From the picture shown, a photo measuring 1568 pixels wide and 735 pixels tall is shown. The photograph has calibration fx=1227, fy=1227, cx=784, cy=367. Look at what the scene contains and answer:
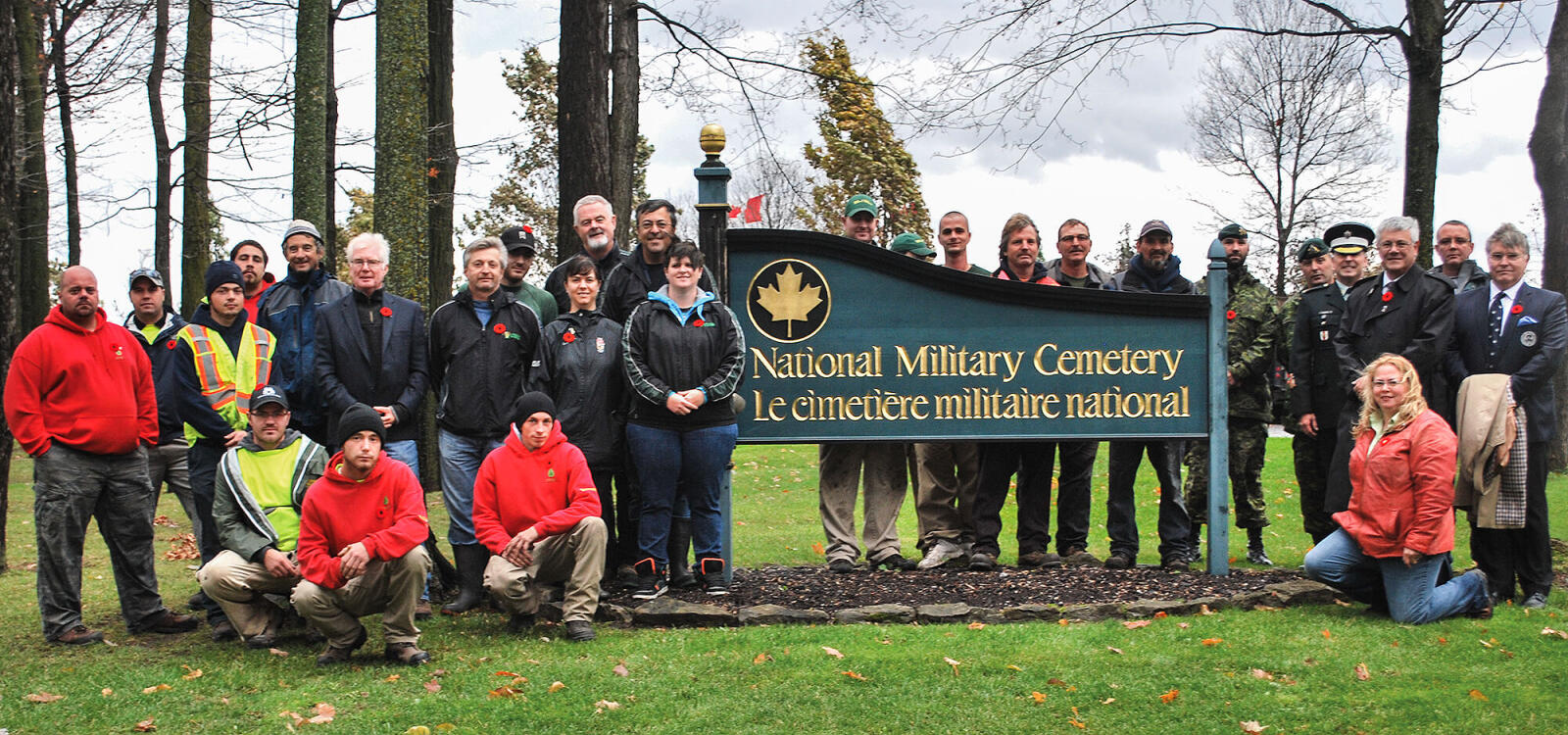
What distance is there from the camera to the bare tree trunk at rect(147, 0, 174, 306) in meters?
20.0

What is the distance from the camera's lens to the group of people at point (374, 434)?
582 centimetres

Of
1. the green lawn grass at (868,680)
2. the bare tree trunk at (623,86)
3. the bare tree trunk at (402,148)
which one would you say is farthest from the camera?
the bare tree trunk at (623,86)

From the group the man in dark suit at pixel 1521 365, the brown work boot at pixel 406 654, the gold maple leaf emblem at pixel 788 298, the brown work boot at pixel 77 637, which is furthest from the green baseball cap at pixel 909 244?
the brown work boot at pixel 77 637

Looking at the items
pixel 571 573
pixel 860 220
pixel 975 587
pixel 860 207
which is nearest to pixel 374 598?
pixel 571 573

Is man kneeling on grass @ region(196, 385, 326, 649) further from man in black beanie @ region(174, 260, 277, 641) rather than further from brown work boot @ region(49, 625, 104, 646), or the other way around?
brown work boot @ region(49, 625, 104, 646)

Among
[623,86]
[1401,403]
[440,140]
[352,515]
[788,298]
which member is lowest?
[352,515]

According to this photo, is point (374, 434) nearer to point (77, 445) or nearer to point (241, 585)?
point (241, 585)

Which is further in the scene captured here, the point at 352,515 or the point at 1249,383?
the point at 1249,383

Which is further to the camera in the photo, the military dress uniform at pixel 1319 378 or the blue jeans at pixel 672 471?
the military dress uniform at pixel 1319 378

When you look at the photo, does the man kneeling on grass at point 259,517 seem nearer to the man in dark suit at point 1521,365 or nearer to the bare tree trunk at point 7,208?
the bare tree trunk at point 7,208

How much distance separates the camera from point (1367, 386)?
6426 millimetres

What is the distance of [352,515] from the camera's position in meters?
5.74

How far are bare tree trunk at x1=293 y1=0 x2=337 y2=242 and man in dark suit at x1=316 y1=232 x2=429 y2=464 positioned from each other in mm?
6318

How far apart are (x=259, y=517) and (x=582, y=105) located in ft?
22.0
